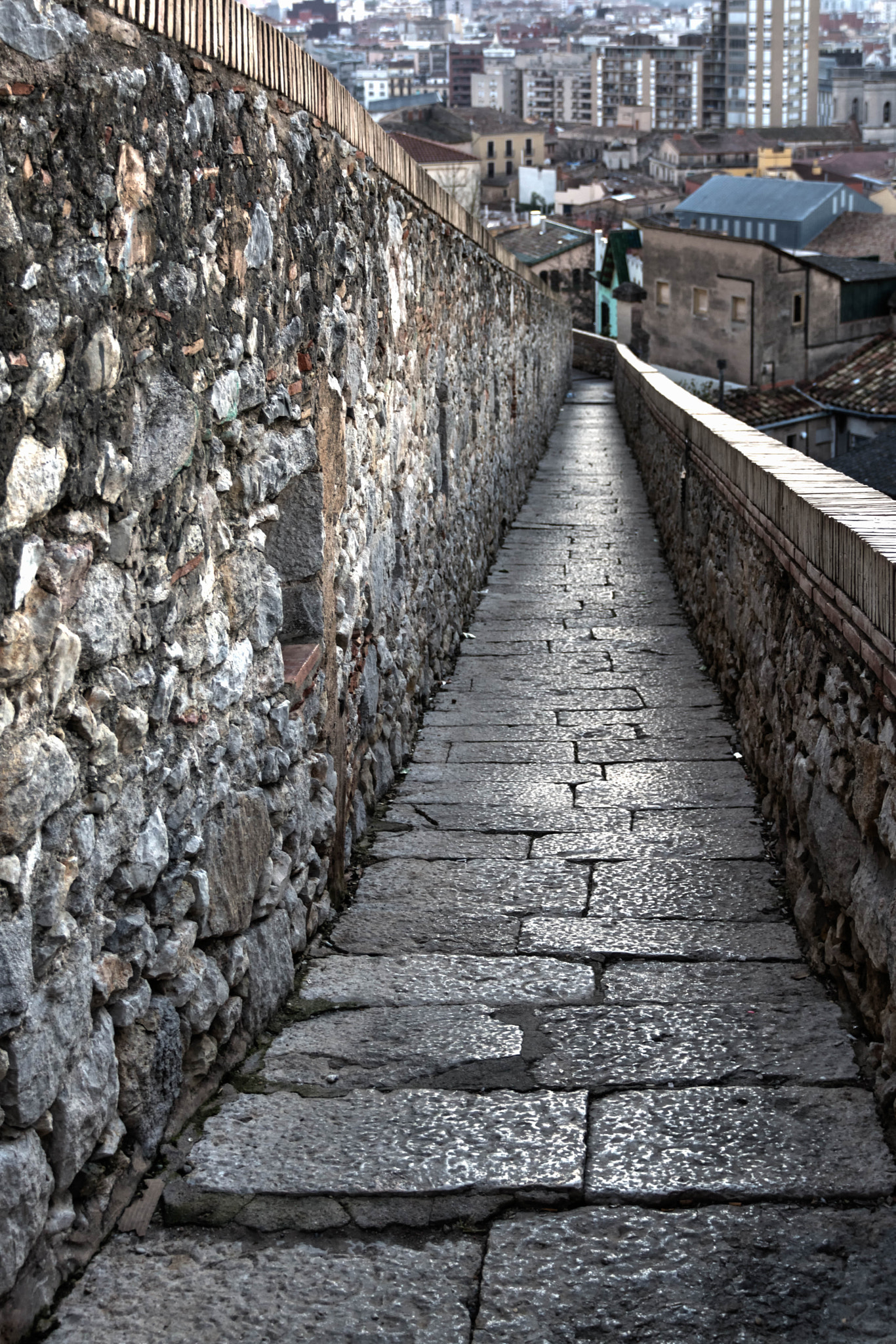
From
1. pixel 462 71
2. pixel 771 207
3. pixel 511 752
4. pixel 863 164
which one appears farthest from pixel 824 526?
pixel 462 71

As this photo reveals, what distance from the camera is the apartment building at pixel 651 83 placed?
5074 inches

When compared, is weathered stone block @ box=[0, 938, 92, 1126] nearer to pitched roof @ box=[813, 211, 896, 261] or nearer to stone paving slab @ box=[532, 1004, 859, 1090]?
stone paving slab @ box=[532, 1004, 859, 1090]

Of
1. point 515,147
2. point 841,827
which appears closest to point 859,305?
point 841,827

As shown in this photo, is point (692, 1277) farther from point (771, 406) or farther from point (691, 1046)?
point (771, 406)

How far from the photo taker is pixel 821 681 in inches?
145

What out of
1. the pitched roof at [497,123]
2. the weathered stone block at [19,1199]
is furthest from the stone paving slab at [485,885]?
the pitched roof at [497,123]

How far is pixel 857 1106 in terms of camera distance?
9.20 feet

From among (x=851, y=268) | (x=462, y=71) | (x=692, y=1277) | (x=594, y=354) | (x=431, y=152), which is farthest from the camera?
(x=462, y=71)

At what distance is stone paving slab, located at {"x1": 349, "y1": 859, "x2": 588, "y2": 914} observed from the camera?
13.1 ft

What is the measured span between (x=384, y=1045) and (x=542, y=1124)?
0.48m

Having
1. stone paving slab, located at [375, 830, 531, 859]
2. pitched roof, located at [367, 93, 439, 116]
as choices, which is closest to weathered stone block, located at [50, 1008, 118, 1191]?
stone paving slab, located at [375, 830, 531, 859]

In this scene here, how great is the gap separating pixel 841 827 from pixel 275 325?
1796mm

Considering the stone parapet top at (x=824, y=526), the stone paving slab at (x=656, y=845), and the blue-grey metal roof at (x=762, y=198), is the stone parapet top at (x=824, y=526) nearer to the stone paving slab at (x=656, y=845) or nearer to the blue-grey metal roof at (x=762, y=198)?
the stone paving slab at (x=656, y=845)

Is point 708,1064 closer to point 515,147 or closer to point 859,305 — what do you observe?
point 859,305
